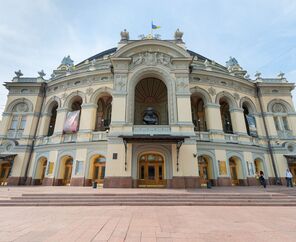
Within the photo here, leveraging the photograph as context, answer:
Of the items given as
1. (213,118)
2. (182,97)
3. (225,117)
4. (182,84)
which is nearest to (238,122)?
(225,117)

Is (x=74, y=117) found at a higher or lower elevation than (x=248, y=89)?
lower

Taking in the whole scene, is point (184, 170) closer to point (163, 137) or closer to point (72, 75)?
point (163, 137)

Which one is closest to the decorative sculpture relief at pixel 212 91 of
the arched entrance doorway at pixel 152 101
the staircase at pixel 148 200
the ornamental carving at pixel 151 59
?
the arched entrance doorway at pixel 152 101

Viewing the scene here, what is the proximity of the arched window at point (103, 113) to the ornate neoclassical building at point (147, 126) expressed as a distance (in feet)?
0.43

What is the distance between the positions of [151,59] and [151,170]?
39.7ft

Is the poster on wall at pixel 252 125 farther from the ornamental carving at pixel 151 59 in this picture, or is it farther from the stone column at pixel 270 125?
the ornamental carving at pixel 151 59

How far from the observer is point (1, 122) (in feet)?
68.5

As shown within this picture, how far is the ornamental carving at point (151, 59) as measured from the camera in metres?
17.8

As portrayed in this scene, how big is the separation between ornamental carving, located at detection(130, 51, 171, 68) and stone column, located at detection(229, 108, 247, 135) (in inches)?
408

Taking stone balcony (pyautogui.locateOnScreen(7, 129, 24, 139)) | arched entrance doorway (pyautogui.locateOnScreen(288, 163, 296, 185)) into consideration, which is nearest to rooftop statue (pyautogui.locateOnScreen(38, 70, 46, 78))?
stone balcony (pyautogui.locateOnScreen(7, 129, 24, 139))

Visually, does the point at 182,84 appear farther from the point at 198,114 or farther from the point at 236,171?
the point at 236,171

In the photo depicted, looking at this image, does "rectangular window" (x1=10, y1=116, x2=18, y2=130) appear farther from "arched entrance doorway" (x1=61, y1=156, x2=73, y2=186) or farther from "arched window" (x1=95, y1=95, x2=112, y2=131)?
"arched window" (x1=95, y1=95, x2=112, y2=131)

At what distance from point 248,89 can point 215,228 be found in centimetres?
2223

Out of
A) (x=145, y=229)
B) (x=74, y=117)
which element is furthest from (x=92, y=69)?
(x=145, y=229)
